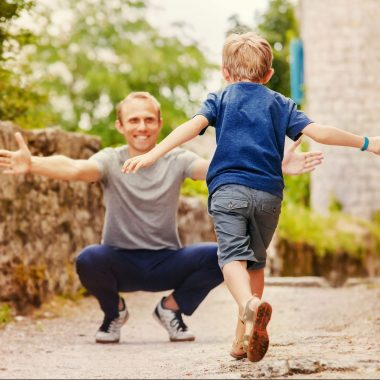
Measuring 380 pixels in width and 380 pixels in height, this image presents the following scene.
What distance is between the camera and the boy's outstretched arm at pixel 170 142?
12.6ft

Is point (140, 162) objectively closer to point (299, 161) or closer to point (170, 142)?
point (170, 142)

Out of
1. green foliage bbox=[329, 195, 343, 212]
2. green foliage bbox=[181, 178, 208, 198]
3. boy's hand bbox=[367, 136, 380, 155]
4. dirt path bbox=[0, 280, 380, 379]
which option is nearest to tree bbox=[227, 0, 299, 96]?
green foliage bbox=[329, 195, 343, 212]

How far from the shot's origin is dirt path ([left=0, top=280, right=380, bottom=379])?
11.3 feet

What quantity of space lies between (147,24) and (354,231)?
36.3 ft

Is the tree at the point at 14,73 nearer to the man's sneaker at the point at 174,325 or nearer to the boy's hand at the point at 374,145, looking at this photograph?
the man's sneaker at the point at 174,325

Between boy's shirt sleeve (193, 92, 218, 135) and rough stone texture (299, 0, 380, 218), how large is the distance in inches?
473

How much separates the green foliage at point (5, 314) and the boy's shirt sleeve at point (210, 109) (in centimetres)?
232

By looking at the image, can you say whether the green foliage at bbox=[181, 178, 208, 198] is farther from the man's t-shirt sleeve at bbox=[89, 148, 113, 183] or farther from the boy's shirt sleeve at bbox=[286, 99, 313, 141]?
the boy's shirt sleeve at bbox=[286, 99, 313, 141]

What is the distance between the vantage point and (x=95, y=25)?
2362cm

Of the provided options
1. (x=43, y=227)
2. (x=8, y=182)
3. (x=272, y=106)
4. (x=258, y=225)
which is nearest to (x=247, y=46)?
(x=272, y=106)

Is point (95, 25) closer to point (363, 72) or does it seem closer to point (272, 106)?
point (363, 72)

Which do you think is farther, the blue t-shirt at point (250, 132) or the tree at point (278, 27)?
the tree at point (278, 27)

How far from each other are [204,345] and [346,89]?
38.3ft

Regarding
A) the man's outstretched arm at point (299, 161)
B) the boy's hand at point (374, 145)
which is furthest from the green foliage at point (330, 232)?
the boy's hand at point (374, 145)
